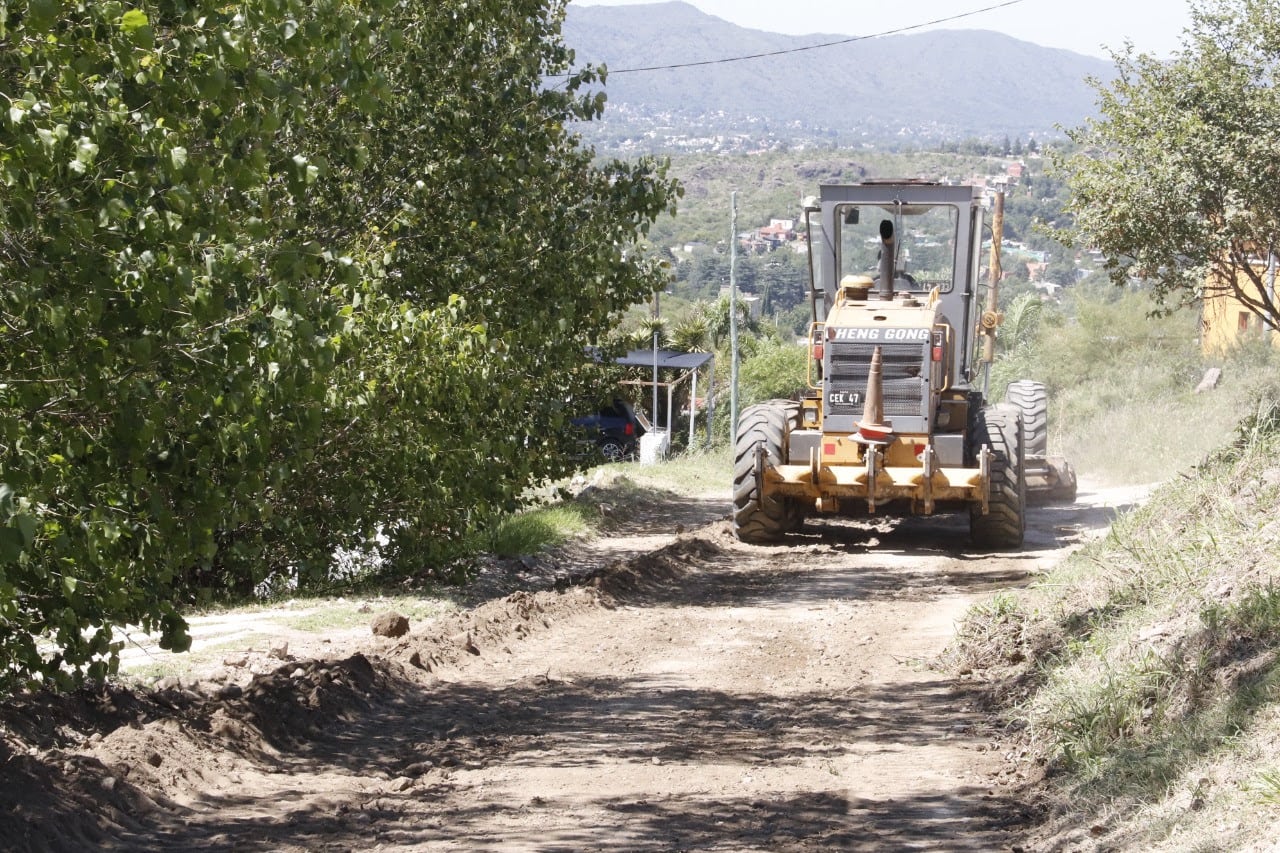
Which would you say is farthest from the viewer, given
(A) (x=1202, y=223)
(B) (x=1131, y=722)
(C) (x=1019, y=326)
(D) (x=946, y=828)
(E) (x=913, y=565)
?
(C) (x=1019, y=326)

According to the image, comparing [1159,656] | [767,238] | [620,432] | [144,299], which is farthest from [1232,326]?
[767,238]

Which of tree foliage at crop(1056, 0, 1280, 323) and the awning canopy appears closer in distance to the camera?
tree foliage at crop(1056, 0, 1280, 323)

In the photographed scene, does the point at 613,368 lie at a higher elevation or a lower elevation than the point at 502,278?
lower

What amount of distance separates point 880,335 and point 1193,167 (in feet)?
25.2

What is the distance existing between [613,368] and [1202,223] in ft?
29.0

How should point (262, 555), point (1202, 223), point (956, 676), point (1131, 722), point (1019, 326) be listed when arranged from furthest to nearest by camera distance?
point (1019, 326)
point (1202, 223)
point (262, 555)
point (956, 676)
point (1131, 722)

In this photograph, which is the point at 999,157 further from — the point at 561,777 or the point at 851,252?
the point at 561,777

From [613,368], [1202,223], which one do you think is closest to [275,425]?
[613,368]

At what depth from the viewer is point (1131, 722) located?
22.1ft

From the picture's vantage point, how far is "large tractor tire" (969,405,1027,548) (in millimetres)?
14648

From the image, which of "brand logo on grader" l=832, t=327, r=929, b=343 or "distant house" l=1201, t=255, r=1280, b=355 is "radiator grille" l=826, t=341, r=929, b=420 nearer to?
"brand logo on grader" l=832, t=327, r=929, b=343

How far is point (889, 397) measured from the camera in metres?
14.8

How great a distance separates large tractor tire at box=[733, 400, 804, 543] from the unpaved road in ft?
11.9

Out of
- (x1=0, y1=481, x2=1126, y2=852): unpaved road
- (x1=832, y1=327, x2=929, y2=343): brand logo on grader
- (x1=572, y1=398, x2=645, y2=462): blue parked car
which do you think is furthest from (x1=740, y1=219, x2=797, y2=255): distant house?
(x1=0, y1=481, x2=1126, y2=852): unpaved road
